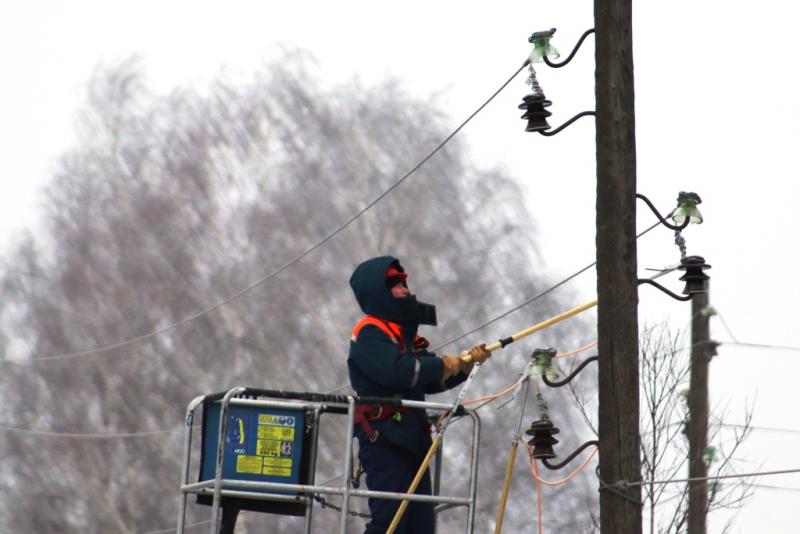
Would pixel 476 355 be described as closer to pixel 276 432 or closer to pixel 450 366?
pixel 450 366

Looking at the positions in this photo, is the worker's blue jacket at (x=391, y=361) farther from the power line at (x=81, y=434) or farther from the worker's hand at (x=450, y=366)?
the power line at (x=81, y=434)

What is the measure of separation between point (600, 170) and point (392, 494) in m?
2.27

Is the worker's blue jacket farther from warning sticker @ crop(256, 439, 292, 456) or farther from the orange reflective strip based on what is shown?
warning sticker @ crop(256, 439, 292, 456)

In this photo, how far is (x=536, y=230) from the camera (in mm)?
28609

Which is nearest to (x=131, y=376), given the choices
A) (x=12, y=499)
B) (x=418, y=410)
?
(x=12, y=499)

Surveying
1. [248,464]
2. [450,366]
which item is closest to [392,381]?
[450,366]

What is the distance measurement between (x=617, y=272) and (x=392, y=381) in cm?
142

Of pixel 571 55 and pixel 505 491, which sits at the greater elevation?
pixel 571 55

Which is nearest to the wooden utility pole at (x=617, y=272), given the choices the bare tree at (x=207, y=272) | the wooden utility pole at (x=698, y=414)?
the wooden utility pole at (x=698, y=414)

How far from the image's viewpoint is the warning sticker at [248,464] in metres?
8.12

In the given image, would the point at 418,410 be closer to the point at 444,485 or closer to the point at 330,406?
the point at 330,406

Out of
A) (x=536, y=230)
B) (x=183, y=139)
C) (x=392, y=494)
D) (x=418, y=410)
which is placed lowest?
(x=392, y=494)

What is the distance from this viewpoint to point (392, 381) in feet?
27.8

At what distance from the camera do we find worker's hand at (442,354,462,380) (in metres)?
8.60
